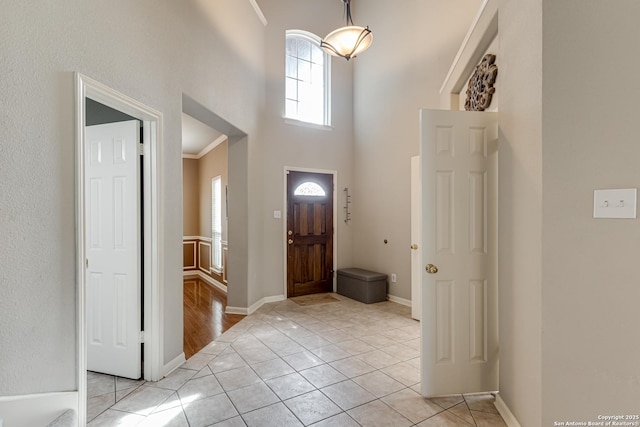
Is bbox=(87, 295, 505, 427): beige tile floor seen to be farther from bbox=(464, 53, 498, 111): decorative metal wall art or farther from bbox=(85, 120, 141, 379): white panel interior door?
bbox=(464, 53, 498, 111): decorative metal wall art

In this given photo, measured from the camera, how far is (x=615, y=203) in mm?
1383

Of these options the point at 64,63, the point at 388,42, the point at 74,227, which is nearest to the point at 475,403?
the point at 74,227

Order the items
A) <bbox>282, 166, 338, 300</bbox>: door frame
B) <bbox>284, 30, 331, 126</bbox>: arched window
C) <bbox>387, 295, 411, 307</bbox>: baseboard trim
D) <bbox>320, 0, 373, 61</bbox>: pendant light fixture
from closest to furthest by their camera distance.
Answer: <bbox>320, 0, 373, 61</bbox>: pendant light fixture
<bbox>387, 295, 411, 307</bbox>: baseboard trim
<bbox>282, 166, 338, 300</bbox>: door frame
<bbox>284, 30, 331, 126</bbox>: arched window

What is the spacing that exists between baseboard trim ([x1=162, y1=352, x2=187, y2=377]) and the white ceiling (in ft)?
10.1

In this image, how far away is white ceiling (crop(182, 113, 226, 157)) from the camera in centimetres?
476

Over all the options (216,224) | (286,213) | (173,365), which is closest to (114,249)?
(173,365)

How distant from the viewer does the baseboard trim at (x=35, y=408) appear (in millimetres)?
1379

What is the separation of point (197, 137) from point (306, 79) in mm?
2209

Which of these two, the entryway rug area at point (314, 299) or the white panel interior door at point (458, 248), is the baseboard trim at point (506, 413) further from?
the entryway rug area at point (314, 299)

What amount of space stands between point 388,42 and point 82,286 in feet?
16.9

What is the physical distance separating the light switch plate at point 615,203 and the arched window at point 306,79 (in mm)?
4469

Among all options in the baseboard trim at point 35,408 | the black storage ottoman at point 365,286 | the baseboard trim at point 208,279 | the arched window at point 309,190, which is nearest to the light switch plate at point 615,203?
the baseboard trim at point 35,408

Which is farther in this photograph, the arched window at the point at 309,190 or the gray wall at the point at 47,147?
the arched window at the point at 309,190

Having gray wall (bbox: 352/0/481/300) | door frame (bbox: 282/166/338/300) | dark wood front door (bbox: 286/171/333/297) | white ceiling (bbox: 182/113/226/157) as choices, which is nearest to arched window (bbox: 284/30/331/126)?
gray wall (bbox: 352/0/481/300)
